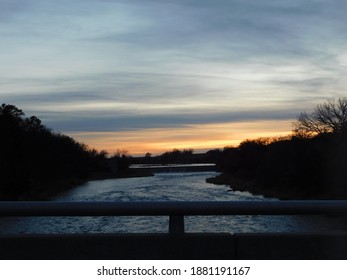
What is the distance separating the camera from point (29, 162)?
64.9 m

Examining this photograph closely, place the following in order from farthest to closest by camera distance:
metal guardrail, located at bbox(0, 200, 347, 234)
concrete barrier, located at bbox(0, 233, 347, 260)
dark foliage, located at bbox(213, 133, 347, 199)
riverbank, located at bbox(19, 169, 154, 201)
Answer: dark foliage, located at bbox(213, 133, 347, 199)
riverbank, located at bbox(19, 169, 154, 201)
concrete barrier, located at bbox(0, 233, 347, 260)
metal guardrail, located at bbox(0, 200, 347, 234)

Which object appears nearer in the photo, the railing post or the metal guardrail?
the metal guardrail

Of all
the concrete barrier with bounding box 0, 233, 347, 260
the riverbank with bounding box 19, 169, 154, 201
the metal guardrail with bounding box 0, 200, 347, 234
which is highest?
the metal guardrail with bounding box 0, 200, 347, 234

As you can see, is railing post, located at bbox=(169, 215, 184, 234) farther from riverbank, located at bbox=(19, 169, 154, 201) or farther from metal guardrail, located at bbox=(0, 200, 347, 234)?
riverbank, located at bbox=(19, 169, 154, 201)

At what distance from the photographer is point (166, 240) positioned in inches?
208

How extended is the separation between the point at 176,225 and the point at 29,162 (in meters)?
61.6

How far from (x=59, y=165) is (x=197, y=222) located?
67.6 m

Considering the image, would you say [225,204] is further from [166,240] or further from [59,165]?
[59,165]

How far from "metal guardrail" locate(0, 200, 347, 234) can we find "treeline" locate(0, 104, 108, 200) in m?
48.1

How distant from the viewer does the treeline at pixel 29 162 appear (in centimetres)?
5759

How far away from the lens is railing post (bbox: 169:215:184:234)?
5.32 metres

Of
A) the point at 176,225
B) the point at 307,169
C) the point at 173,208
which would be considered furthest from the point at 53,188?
the point at 173,208

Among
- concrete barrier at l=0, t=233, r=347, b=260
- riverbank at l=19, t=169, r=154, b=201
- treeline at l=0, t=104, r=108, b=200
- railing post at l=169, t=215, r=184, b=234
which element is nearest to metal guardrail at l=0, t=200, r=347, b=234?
railing post at l=169, t=215, r=184, b=234

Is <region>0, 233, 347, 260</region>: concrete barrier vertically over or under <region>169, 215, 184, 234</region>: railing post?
under
